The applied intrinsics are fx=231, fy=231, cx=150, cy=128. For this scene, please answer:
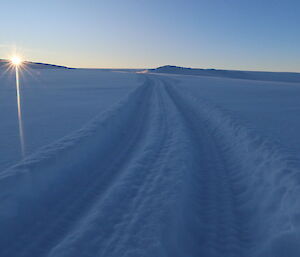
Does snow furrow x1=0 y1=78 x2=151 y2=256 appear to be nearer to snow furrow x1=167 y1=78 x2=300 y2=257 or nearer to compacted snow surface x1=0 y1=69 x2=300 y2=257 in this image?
compacted snow surface x1=0 y1=69 x2=300 y2=257

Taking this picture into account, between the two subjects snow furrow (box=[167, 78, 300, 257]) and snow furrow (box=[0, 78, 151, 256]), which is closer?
snow furrow (box=[167, 78, 300, 257])

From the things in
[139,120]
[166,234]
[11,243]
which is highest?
[139,120]

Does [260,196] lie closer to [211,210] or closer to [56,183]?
[211,210]

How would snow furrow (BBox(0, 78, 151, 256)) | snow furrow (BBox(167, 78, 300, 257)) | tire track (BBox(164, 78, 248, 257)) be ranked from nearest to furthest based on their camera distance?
snow furrow (BBox(167, 78, 300, 257)), tire track (BBox(164, 78, 248, 257)), snow furrow (BBox(0, 78, 151, 256))

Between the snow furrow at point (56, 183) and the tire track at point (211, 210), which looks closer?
the tire track at point (211, 210)

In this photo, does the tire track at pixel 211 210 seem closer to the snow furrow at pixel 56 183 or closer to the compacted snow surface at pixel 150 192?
the compacted snow surface at pixel 150 192

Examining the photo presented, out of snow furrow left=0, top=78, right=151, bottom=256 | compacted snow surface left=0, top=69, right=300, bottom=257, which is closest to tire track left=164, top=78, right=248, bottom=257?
compacted snow surface left=0, top=69, right=300, bottom=257

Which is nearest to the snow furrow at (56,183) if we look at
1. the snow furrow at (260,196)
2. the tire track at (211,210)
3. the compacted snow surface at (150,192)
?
the compacted snow surface at (150,192)

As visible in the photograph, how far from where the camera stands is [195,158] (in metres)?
5.55

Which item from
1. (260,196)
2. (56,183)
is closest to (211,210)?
(260,196)

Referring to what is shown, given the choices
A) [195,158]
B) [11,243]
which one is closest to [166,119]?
[195,158]

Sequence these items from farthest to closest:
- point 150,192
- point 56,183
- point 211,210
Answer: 1. point 56,183
2. point 150,192
3. point 211,210

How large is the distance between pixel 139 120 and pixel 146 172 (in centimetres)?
434

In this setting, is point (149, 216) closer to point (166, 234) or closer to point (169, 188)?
point (166, 234)
